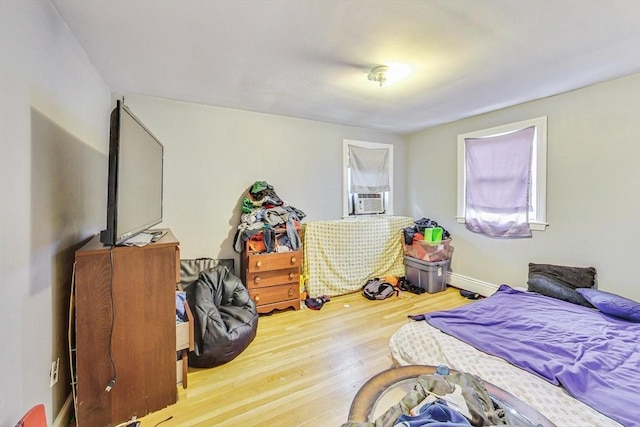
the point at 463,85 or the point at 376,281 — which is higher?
the point at 463,85

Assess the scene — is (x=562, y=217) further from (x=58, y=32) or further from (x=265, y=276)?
(x=58, y=32)

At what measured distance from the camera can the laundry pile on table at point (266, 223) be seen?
2945 millimetres

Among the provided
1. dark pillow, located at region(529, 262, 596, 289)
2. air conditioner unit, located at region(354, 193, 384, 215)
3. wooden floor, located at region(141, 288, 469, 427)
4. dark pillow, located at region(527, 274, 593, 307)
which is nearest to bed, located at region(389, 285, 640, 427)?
dark pillow, located at region(527, 274, 593, 307)

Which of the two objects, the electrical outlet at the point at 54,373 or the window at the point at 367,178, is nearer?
the electrical outlet at the point at 54,373

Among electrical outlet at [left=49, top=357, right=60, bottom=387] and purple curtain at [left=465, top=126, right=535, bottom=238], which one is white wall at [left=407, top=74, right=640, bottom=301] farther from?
electrical outlet at [left=49, top=357, right=60, bottom=387]

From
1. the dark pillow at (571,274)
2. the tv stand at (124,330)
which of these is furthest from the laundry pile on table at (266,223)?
the dark pillow at (571,274)

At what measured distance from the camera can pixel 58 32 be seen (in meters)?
1.49

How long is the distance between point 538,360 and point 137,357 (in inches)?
86.3

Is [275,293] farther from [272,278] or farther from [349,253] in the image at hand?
[349,253]

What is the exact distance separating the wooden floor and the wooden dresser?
0.14 meters

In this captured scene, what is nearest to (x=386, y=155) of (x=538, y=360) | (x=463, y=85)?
(x=463, y=85)

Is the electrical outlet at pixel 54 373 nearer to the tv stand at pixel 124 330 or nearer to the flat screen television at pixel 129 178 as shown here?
the tv stand at pixel 124 330

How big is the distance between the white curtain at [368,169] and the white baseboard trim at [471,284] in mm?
1614

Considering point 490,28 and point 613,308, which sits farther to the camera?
point 613,308
